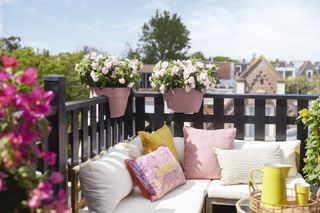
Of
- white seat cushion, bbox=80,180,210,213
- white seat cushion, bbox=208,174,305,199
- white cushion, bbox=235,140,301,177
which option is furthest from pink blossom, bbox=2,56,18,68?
white cushion, bbox=235,140,301,177

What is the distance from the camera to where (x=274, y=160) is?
3176 mm

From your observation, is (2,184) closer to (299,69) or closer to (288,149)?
(288,149)

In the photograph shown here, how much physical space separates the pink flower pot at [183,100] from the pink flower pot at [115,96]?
377 mm

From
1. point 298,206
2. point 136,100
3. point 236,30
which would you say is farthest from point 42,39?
point 298,206

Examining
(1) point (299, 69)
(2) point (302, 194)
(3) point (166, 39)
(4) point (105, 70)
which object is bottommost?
(2) point (302, 194)

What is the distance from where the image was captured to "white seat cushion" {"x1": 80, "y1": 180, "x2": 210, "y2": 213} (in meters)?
2.49

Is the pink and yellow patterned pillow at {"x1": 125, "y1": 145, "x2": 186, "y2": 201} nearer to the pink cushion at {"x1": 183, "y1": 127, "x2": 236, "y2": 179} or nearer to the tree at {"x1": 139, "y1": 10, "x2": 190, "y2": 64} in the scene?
the pink cushion at {"x1": 183, "y1": 127, "x2": 236, "y2": 179}

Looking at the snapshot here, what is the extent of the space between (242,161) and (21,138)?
86.1 inches

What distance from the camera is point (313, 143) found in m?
3.23

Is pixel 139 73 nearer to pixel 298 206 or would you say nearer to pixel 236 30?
pixel 298 206

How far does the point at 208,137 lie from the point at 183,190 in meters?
0.58

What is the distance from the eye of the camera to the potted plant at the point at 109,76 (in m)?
3.11

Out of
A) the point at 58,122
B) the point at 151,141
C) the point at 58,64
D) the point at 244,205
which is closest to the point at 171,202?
the point at 244,205

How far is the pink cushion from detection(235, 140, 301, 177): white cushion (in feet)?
0.46
